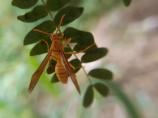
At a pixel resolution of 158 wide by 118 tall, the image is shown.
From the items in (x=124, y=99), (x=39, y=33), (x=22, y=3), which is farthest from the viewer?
(x=124, y=99)

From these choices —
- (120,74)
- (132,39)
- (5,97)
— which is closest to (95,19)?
(132,39)

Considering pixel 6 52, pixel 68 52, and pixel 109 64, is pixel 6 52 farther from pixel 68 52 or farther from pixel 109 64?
pixel 109 64

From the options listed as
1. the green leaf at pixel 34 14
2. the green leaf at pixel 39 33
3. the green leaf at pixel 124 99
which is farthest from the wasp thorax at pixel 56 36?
the green leaf at pixel 124 99

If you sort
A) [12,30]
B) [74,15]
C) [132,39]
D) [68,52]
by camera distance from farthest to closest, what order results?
[12,30], [132,39], [68,52], [74,15]

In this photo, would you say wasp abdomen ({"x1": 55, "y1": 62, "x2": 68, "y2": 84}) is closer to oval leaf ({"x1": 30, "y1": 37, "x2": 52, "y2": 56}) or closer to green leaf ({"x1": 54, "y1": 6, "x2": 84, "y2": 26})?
oval leaf ({"x1": 30, "y1": 37, "x2": 52, "y2": 56})

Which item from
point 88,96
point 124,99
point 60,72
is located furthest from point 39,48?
point 124,99

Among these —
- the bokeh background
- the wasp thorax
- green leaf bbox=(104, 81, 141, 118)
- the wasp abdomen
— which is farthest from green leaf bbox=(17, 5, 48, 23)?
green leaf bbox=(104, 81, 141, 118)

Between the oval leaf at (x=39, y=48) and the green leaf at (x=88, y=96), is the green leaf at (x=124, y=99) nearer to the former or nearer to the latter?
the green leaf at (x=88, y=96)

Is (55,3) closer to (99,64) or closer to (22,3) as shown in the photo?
(22,3)
